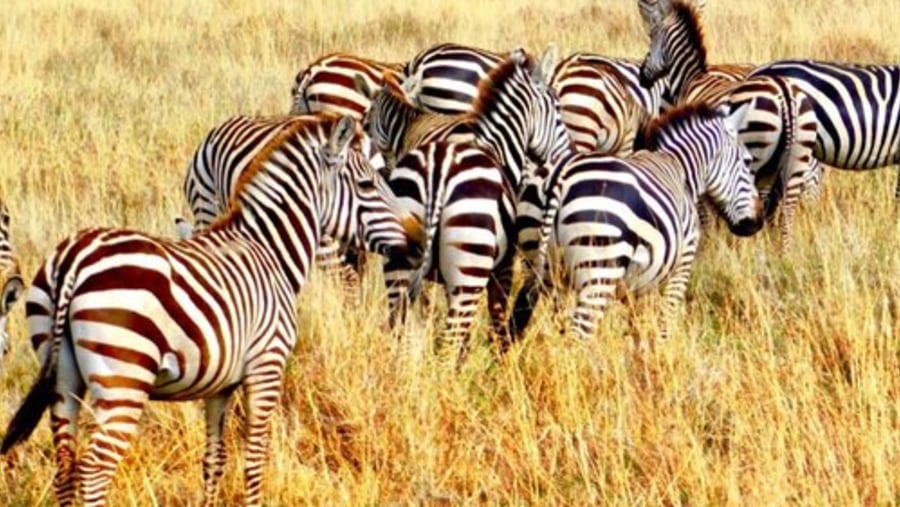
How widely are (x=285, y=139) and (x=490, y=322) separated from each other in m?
2.30

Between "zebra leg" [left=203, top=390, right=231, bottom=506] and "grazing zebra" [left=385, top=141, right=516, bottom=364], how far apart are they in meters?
1.71

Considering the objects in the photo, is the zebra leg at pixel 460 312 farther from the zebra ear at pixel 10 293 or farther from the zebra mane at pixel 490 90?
the zebra ear at pixel 10 293

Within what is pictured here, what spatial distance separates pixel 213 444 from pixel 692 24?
6900 millimetres

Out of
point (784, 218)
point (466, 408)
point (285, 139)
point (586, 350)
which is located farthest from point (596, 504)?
point (784, 218)

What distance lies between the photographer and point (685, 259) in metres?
7.03

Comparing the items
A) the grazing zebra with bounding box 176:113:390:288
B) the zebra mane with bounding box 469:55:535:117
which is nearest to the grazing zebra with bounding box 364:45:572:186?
the zebra mane with bounding box 469:55:535:117

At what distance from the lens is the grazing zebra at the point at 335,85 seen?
9750 mm

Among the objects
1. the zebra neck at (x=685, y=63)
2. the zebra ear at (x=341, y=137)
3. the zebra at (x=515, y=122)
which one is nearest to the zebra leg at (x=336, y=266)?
the zebra at (x=515, y=122)

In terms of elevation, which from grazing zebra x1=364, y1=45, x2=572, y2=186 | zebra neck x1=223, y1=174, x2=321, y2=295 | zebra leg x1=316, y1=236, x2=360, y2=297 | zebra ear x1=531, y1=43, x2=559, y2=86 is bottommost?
zebra leg x1=316, y1=236, x2=360, y2=297

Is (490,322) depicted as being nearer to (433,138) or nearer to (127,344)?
(433,138)

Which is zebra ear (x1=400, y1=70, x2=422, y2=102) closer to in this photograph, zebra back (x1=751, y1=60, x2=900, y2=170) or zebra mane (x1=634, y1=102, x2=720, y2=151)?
zebra mane (x1=634, y1=102, x2=720, y2=151)

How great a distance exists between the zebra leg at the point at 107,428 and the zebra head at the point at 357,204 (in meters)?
1.46

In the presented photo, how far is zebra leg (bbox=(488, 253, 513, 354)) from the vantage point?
24.0 ft

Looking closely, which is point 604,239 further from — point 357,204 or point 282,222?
point 282,222
